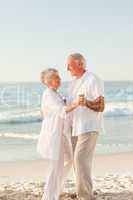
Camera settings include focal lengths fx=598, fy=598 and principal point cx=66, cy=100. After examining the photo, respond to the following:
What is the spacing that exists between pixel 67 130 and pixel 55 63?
21.8 meters

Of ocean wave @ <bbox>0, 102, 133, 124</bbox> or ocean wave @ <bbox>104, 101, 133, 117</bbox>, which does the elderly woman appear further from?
ocean wave @ <bbox>104, 101, 133, 117</bbox>

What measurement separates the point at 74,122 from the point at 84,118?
0.31 feet

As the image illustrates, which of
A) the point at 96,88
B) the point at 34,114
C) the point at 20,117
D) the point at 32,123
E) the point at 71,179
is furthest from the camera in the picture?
the point at 34,114

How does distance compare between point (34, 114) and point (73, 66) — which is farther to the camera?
point (34, 114)

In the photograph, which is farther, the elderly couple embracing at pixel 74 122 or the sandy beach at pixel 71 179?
the sandy beach at pixel 71 179

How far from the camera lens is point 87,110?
5.09m

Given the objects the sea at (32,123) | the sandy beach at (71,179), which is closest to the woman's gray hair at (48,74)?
the sandy beach at (71,179)

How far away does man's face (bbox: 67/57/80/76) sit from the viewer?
5105 millimetres

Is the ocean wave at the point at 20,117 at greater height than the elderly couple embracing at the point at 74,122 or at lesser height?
lesser

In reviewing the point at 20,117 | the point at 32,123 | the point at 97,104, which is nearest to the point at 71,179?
the point at 97,104

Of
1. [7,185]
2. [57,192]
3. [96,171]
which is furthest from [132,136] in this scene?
[57,192]

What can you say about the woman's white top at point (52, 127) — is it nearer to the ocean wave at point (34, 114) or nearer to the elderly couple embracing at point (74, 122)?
the elderly couple embracing at point (74, 122)

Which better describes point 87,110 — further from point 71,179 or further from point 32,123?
point 32,123

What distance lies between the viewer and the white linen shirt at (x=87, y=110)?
5.05 m
